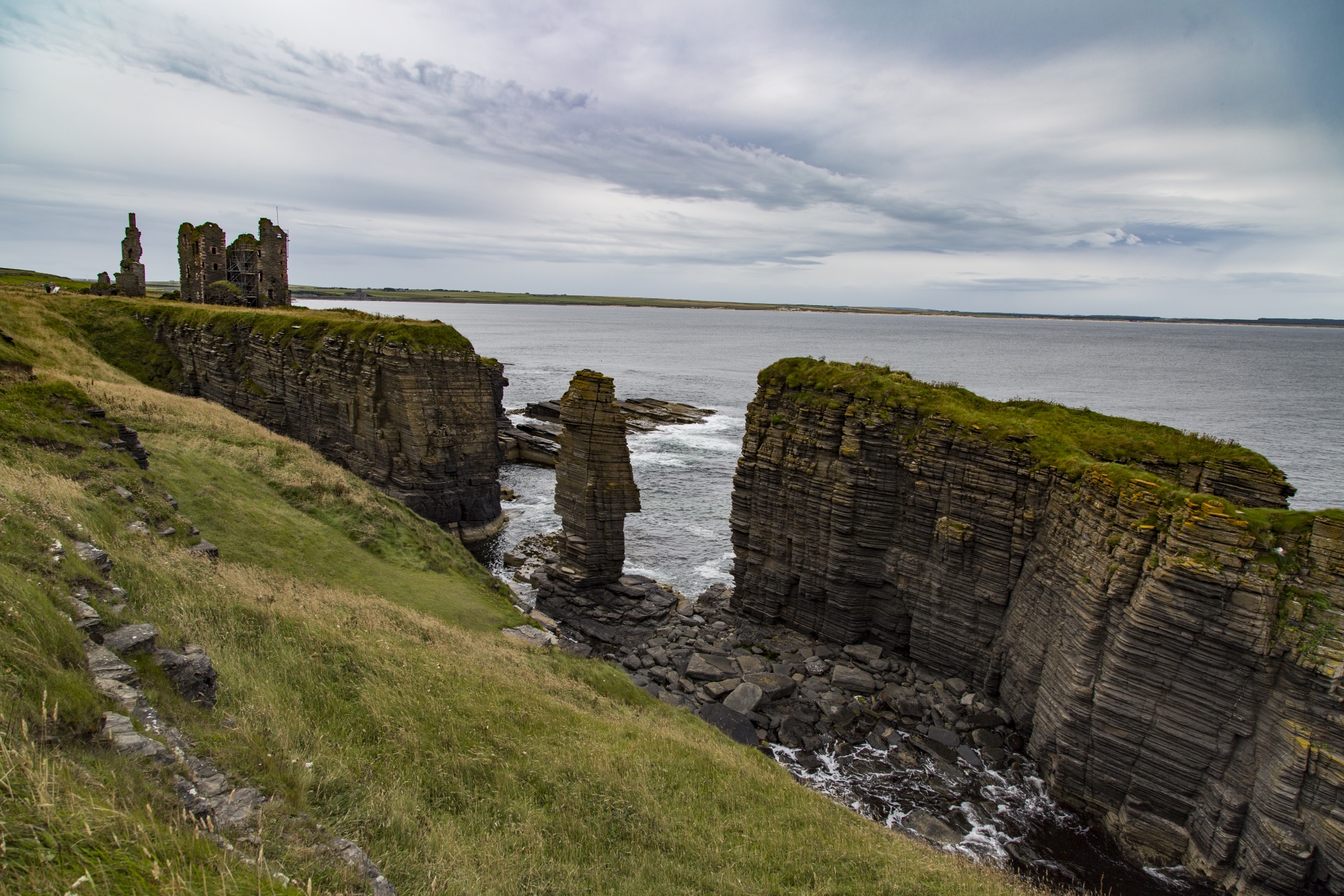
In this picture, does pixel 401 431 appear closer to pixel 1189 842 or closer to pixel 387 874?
pixel 387 874

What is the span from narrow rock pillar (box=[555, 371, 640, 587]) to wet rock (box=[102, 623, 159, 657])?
23345mm

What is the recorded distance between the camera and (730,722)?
23.0 meters

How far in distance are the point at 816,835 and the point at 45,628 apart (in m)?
11.7

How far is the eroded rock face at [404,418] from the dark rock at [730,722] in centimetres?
2457

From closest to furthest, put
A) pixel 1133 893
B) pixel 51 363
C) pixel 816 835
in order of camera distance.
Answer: pixel 816 835, pixel 1133 893, pixel 51 363

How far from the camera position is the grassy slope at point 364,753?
18.8 ft

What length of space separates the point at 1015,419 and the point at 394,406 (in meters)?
34.4

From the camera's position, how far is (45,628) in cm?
789

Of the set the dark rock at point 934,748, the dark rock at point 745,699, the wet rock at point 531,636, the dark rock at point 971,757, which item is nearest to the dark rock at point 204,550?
the wet rock at point 531,636

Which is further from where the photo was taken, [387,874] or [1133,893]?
[1133,893]

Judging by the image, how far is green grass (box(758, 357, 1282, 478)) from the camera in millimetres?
22578

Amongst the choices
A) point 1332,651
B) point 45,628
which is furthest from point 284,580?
point 1332,651

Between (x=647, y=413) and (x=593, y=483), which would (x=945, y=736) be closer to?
(x=593, y=483)

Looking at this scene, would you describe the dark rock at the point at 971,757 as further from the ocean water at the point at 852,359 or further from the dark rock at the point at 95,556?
the dark rock at the point at 95,556
